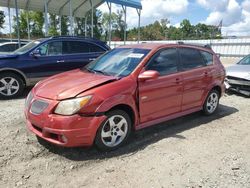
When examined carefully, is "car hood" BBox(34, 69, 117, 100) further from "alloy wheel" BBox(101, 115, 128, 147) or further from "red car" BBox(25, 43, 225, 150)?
"alloy wheel" BBox(101, 115, 128, 147)

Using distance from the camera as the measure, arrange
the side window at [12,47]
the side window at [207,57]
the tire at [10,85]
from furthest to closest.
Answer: the side window at [12,47] → the tire at [10,85] → the side window at [207,57]

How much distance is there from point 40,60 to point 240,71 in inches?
245

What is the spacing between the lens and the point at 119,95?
13.4 feet

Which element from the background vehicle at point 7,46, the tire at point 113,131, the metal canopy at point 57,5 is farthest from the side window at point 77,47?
the metal canopy at point 57,5

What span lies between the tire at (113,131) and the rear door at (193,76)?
1593 millimetres

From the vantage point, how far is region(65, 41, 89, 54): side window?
8320mm

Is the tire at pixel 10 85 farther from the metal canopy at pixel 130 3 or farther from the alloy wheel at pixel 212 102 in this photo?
the metal canopy at pixel 130 3

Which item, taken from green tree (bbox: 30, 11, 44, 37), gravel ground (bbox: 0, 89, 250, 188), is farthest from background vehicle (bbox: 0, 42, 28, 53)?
green tree (bbox: 30, 11, 44, 37)

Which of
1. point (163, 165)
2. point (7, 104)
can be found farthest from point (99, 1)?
point (163, 165)

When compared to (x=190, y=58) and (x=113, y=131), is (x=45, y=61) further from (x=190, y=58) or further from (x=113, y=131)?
(x=113, y=131)

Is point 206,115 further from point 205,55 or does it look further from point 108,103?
point 108,103

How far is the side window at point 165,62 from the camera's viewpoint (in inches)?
189

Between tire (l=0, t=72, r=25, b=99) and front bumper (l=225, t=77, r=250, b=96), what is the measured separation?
6375mm

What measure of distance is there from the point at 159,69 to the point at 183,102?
3.08 feet
